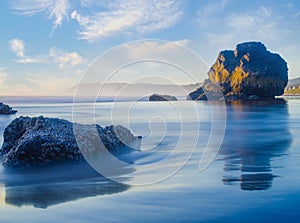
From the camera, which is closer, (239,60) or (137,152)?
(137,152)

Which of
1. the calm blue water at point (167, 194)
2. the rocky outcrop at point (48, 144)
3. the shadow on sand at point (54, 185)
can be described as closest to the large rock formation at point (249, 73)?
the rocky outcrop at point (48, 144)

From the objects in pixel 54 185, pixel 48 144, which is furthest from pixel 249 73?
pixel 54 185

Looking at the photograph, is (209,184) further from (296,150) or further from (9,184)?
(296,150)

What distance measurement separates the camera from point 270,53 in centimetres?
7612

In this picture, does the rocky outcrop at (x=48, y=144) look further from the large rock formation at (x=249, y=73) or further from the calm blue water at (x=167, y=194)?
the large rock formation at (x=249, y=73)

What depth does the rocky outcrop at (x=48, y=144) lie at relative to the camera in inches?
278

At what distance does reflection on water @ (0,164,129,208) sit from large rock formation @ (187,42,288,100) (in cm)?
6186

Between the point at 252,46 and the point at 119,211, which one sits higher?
the point at 252,46

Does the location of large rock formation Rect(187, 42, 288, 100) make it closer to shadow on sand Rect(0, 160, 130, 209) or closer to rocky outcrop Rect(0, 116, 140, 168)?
rocky outcrop Rect(0, 116, 140, 168)

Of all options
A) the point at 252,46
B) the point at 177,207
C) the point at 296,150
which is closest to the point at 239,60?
the point at 252,46

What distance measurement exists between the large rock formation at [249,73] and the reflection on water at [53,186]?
6186 cm

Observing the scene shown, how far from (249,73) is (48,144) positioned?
217ft

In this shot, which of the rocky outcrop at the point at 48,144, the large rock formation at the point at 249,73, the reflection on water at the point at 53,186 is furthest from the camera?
the large rock formation at the point at 249,73

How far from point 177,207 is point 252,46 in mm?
79700
